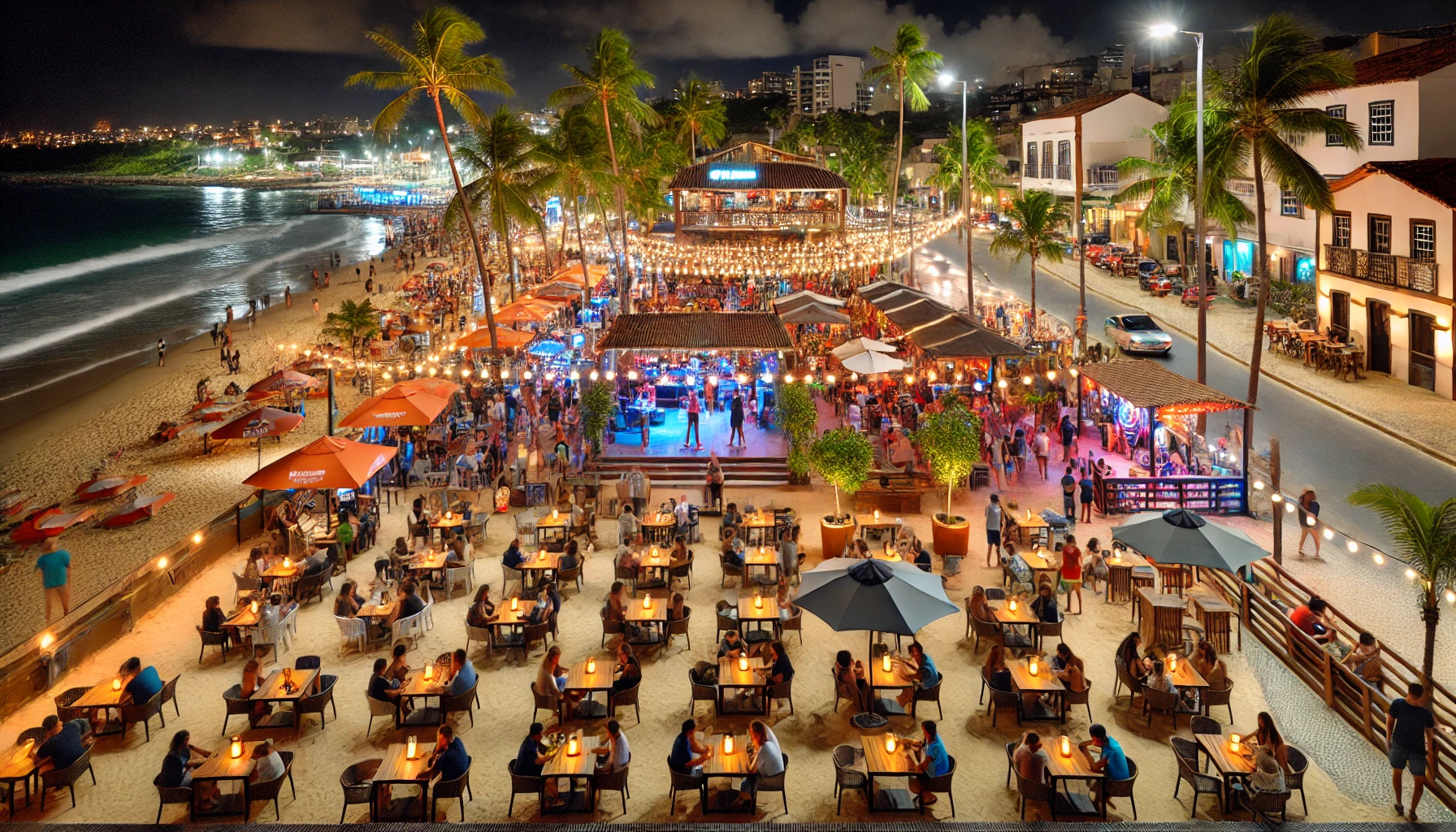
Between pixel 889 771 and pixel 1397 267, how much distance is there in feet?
83.6

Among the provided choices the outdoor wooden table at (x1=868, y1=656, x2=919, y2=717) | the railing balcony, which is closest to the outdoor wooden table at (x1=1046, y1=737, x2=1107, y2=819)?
the outdoor wooden table at (x1=868, y1=656, x2=919, y2=717)

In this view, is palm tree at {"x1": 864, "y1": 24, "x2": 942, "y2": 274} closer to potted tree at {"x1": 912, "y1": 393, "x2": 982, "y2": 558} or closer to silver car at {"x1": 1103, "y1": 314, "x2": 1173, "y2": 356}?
silver car at {"x1": 1103, "y1": 314, "x2": 1173, "y2": 356}

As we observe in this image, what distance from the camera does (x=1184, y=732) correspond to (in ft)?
35.4

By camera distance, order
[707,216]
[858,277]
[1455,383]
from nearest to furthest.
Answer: [1455,383]
[707,216]
[858,277]

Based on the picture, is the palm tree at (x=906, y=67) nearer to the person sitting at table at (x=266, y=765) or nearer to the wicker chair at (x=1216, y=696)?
the wicker chair at (x=1216, y=696)

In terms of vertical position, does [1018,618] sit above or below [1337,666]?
above

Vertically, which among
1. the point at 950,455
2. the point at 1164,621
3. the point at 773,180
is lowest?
the point at 1164,621

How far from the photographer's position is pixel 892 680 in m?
11.0

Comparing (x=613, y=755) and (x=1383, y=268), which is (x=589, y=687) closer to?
(x=613, y=755)

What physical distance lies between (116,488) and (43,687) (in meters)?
9.85

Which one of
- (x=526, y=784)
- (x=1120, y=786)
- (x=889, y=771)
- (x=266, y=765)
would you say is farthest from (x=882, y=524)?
(x=266, y=765)

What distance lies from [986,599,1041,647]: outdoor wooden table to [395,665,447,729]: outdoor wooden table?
7302 millimetres

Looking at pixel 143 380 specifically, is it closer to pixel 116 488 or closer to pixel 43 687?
pixel 116 488

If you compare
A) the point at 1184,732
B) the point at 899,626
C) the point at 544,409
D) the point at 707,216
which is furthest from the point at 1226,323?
the point at 899,626
